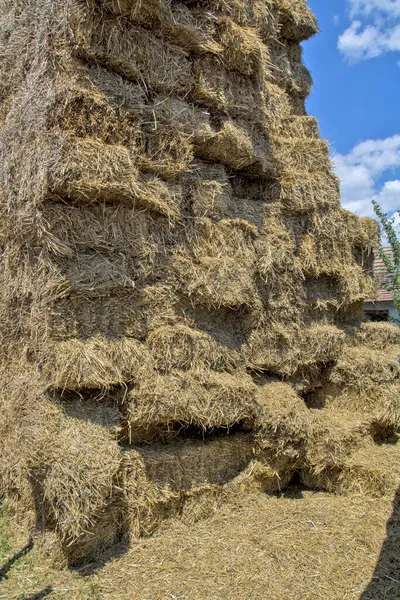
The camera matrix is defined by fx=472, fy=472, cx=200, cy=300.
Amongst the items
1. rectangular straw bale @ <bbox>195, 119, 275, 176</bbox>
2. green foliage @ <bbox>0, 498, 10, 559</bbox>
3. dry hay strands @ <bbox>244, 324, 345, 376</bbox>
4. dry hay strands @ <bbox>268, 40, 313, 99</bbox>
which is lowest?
green foliage @ <bbox>0, 498, 10, 559</bbox>

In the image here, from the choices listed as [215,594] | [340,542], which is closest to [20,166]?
[215,594]

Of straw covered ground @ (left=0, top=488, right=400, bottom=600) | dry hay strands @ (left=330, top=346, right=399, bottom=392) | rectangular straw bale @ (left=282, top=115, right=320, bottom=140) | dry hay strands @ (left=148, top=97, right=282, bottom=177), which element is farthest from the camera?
rectangular straw bale @ (left=282, top=115, right=320, bottom=140)

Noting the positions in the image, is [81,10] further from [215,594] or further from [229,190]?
[215,594]

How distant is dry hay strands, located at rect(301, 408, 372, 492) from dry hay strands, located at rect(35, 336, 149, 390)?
2087 millimetres

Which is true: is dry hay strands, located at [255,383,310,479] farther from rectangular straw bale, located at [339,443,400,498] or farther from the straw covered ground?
rectangular straw bale, located at [339,443,400,498]

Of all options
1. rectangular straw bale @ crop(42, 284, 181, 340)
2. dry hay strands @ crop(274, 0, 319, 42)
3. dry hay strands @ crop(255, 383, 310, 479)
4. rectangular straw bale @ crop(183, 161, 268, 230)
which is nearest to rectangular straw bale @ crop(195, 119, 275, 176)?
rectangular straw bale @ crop(183, 161, 268, 230)

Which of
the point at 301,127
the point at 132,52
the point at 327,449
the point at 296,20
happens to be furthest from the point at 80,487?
the point at 296,20

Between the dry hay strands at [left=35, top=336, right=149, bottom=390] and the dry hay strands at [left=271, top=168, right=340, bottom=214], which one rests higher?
the dry hay strands at [left=271, top=168, right=340, bottom=214]

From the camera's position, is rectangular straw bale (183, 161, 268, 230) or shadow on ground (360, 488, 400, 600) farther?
rectangular straw bale (183, 161, 268, 230)

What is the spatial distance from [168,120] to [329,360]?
317cm

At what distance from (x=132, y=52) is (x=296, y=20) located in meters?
2.94

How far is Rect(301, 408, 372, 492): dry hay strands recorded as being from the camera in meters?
4.82

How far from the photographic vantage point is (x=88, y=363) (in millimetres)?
3578

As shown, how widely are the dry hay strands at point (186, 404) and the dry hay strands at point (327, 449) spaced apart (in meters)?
0.84
